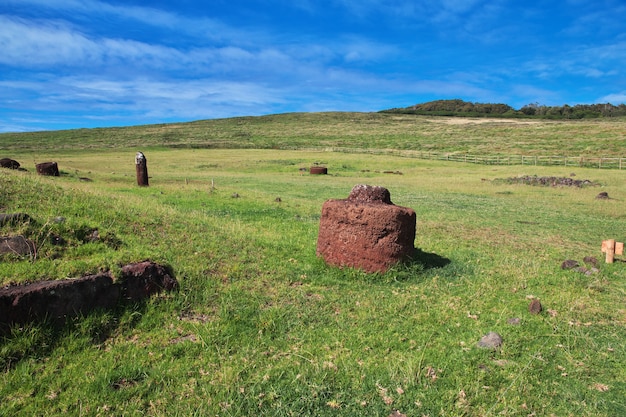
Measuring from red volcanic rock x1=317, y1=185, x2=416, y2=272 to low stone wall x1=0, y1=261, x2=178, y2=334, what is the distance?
9.95 ft

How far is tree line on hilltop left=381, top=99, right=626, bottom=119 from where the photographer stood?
120 meters

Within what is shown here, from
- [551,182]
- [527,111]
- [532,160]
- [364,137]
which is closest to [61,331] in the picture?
[551,182]

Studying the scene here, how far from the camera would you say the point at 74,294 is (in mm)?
5109

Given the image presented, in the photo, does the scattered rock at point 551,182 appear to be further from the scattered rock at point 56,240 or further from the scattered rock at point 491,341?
the scattered rock at point 56,240

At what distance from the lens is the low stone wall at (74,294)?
4.71m

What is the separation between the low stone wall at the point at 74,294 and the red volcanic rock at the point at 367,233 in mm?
3032

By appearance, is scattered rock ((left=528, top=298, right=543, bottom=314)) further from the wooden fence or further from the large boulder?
the wooden fence

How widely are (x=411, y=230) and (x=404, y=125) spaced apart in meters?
101

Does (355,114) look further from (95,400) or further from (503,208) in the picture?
(95,400)

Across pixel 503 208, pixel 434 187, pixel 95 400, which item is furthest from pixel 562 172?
pixel 95 400

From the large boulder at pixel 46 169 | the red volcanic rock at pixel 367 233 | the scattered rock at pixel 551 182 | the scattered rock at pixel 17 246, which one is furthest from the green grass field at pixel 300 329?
the scattered rock at pixel 551 182

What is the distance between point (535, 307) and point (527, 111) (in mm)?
139642

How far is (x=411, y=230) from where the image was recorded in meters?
7.87

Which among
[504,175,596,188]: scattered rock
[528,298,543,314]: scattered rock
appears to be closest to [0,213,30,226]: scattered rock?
[528,298,543,314]: scattered rock
